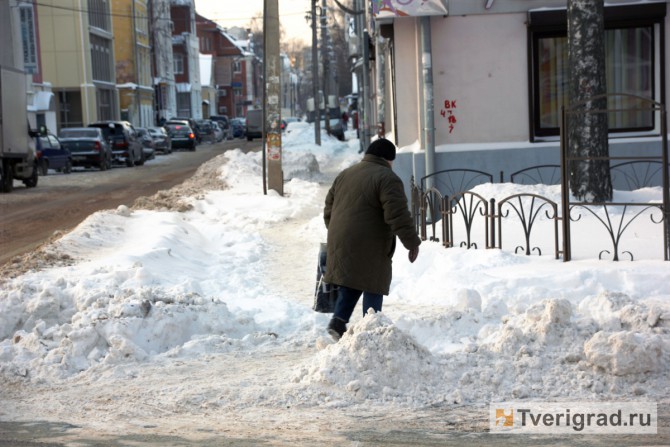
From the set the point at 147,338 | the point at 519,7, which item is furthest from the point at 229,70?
the point at 147,338

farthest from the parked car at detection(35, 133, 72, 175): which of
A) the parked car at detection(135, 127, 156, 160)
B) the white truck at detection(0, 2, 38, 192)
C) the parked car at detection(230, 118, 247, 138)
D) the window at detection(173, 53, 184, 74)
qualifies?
the window at detection(173, 53, 184, 74)

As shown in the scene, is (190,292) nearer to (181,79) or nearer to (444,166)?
(444,166)

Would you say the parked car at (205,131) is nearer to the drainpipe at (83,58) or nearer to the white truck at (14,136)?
the drainpipe at (83,58)

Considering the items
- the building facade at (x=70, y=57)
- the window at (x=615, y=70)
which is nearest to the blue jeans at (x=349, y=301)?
the window at (x=615, y=70)

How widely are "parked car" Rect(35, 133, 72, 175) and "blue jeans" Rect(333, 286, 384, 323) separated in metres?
26.1

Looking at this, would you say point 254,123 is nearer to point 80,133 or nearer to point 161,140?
point 161,140

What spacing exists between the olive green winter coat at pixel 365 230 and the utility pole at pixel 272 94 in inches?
484

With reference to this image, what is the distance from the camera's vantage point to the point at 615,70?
1623cm

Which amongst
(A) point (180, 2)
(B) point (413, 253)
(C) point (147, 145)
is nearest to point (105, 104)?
(C) point (147, 145)

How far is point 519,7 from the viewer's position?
15719 mm

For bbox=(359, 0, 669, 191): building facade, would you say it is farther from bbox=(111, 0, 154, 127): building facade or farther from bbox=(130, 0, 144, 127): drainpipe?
bbox=(130, 0, 144, 127): drainpipe

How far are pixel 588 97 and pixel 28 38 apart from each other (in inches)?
1752

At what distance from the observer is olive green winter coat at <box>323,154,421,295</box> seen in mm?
7320

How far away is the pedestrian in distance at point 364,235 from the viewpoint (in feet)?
23.9
